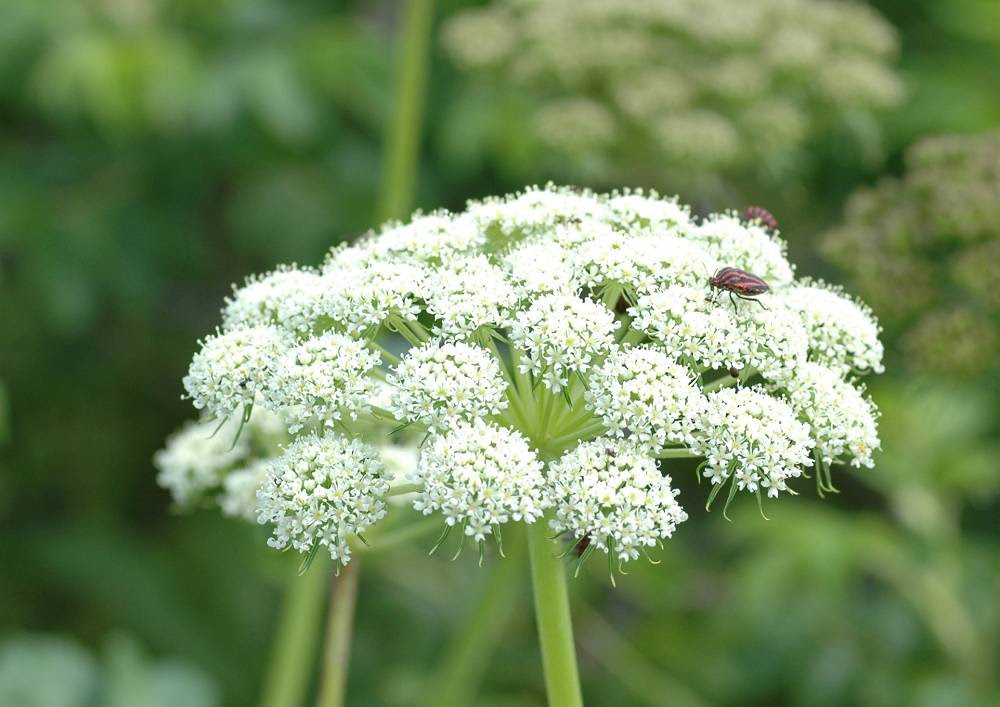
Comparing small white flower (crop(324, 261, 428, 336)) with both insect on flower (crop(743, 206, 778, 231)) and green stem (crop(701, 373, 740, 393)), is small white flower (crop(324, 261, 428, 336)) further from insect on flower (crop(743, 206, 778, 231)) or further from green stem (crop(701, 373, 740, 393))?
insect on flower (crop(743, 206, 778, 231))

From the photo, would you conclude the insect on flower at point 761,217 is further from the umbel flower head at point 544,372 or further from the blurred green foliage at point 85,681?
the blurred green foliage at point 85,681

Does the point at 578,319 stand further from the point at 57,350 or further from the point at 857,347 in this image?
the point at 57,350

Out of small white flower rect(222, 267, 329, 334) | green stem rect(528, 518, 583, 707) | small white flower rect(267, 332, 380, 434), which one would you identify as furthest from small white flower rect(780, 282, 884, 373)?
small white flower rect(222, 267, 329, 334)

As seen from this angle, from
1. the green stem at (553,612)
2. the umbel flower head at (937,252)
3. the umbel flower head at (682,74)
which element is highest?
the umbel flower head at (682,74)

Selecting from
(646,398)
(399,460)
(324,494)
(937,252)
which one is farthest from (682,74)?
(324,494)

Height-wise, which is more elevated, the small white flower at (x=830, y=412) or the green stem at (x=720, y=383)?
the green stem at (x=720, y=383)

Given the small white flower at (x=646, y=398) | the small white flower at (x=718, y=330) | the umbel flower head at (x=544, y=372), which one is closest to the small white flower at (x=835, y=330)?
the umbel flower head at (x=544, y=372)

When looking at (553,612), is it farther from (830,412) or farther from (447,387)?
(830,412)
